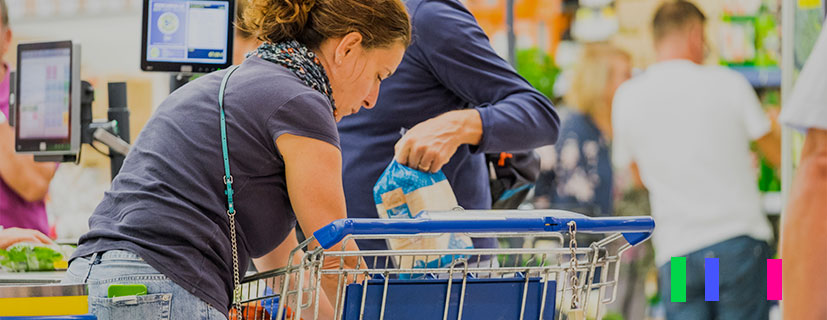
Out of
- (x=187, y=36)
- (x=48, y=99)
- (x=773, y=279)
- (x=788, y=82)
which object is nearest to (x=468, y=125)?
(x=187, y=36)

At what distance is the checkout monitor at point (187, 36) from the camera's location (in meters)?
2.40

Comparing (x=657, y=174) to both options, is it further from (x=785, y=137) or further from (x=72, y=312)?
(x=72, y=312)

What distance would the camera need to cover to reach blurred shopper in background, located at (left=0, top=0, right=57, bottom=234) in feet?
11.5

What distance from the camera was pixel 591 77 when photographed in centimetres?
605

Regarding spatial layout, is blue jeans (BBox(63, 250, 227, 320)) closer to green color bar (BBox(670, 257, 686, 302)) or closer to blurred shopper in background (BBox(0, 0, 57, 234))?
blurred shopper in background (BBox(0, 0, 57, 234))

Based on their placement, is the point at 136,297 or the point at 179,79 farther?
the point at 179,79

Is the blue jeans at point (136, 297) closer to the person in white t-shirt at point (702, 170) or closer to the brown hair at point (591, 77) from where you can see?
the person in white t-shirt at point (702, 170)

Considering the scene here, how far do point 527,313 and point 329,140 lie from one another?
427mm

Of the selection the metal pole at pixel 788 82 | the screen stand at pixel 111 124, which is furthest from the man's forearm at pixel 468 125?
the metal pole at pixel 788 82

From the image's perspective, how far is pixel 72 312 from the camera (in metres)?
1.40

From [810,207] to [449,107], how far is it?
937mm

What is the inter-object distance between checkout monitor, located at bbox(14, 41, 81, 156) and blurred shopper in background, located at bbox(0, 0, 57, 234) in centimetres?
81

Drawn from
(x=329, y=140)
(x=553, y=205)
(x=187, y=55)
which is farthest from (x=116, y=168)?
(x=553, y=205)

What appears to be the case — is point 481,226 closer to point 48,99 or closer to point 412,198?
point 412,198
